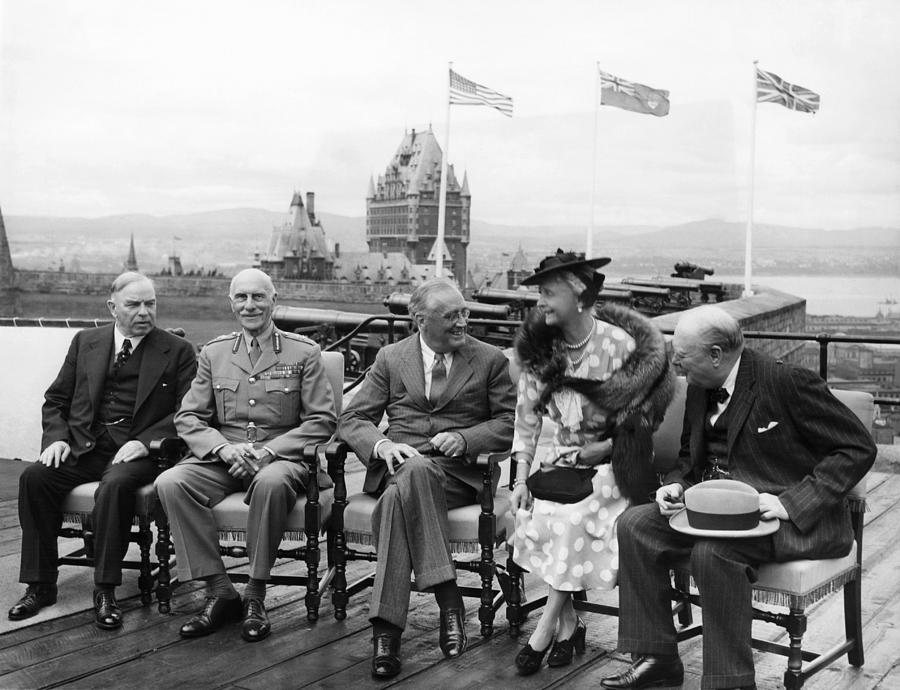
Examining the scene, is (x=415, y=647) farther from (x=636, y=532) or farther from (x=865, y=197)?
(x=865, y=197)

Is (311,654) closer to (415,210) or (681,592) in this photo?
(681,592)

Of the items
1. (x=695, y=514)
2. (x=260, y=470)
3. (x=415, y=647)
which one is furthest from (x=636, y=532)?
(x=260, y=470)

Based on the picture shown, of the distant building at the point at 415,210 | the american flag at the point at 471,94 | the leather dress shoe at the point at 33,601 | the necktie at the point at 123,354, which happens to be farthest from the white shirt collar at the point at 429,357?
the distant building at the point at 415,210

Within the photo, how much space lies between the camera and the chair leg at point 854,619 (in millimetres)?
3055

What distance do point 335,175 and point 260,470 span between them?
29.7 metres

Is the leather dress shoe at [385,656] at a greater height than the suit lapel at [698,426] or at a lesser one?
lesser

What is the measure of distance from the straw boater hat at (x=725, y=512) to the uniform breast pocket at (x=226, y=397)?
5.62 feet

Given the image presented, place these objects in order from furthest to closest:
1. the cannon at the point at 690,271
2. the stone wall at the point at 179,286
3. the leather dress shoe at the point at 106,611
A: the stone wall at the point at 179,286 < the cannon at the point at 690,271 < the leather dress shoe at the point at 106,611

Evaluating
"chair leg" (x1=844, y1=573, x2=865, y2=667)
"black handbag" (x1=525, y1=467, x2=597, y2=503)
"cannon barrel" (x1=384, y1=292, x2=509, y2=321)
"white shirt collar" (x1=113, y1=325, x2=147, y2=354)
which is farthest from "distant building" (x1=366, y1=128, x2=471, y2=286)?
"chair leg" (x1=844, y1=573, x2=865, y2=667)

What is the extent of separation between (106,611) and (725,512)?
2.03 meters

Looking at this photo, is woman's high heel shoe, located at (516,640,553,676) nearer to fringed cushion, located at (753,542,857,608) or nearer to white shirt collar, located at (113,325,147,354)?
fringed cushion, located at (753,542,857,608)

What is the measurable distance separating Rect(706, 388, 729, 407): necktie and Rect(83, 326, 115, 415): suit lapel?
219cm

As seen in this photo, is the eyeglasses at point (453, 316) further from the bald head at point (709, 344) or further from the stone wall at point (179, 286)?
the stone wall at point (179, 286)

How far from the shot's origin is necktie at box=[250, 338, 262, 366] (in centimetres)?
377
